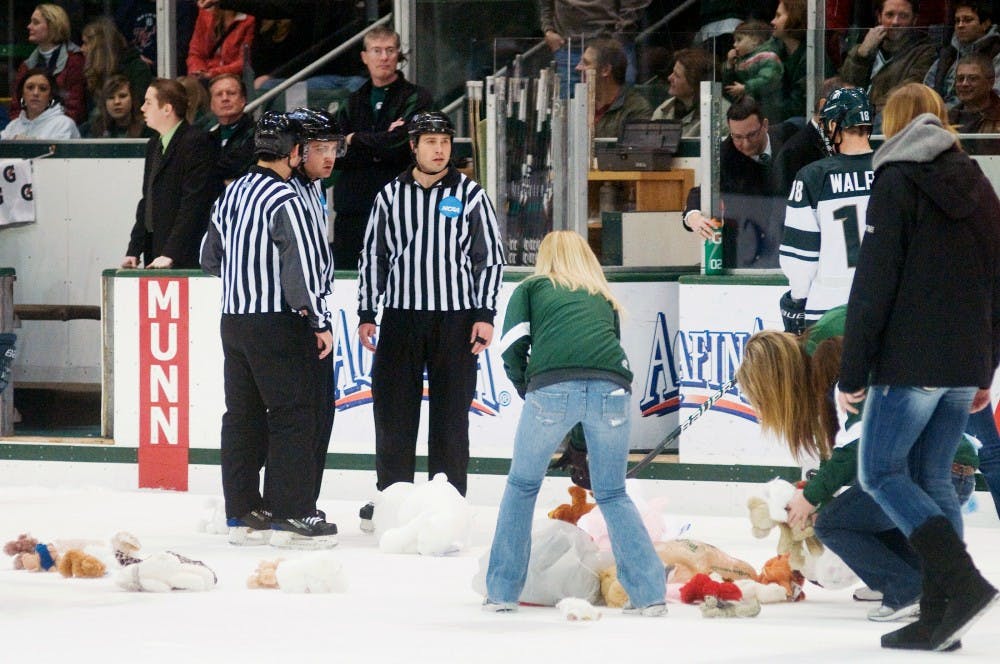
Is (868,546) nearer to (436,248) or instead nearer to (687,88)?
(436,248)

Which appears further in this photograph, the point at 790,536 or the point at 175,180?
the point at 175,180

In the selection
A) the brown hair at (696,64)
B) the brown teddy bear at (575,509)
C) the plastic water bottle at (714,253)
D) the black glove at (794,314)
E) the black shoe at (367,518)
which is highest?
the brown hair at (696,64)

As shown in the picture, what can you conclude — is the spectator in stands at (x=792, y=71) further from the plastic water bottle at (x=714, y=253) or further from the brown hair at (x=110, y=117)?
the brown hair at (x=110, y=117)

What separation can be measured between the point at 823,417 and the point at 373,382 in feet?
8.82

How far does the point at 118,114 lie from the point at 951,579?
7238 millimetres

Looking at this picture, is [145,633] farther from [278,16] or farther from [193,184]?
[278,16]

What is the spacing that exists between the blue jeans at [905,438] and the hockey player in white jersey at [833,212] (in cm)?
174

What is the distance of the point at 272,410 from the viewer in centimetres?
746

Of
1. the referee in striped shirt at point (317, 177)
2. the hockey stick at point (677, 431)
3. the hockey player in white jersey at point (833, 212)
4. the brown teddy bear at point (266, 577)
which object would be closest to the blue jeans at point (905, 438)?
the hockey stick at point (677, 431)

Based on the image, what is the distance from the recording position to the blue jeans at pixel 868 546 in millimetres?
5691

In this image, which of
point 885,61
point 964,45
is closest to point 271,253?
point 885,61

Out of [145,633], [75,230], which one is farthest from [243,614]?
[75,230]

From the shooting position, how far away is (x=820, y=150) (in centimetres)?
840

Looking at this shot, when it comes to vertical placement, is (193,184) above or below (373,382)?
above
